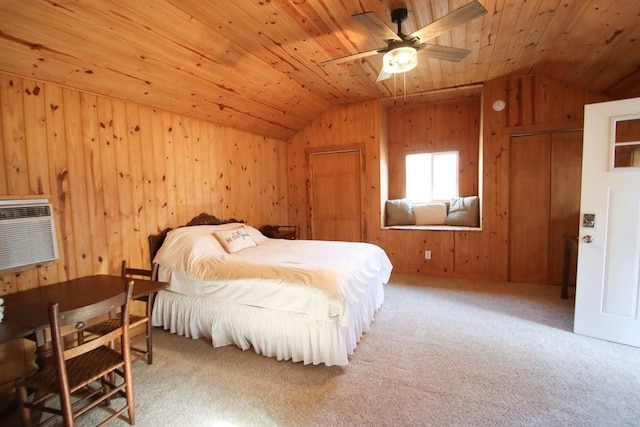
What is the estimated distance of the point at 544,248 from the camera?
3.96m

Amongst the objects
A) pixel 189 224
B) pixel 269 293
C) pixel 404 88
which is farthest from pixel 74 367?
A: pixel 404 88

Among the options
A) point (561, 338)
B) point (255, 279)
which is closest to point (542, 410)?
point (561, 338)

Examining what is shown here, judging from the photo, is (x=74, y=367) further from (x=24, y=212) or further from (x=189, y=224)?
(x=189, y=224)

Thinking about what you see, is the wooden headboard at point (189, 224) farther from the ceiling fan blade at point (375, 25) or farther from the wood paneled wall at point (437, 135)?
the wood paneled wall at point (437, 135)

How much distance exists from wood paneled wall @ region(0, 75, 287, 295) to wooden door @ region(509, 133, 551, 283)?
156 inches

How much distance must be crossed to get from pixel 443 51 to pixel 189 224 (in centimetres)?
303

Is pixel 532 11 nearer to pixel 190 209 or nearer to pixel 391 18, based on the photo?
pixel 391 18

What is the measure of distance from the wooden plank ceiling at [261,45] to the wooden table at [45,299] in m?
1.57

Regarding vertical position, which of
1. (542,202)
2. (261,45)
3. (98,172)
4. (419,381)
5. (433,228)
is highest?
(261,45)

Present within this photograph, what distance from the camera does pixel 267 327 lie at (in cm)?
236

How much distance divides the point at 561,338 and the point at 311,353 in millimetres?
2181

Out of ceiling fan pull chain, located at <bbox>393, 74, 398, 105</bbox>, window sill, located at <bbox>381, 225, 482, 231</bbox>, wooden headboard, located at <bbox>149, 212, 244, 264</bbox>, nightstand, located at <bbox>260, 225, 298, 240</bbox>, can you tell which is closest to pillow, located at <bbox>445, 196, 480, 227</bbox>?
window sill, located at <bbox>381, 225, 482, 231</bbox>

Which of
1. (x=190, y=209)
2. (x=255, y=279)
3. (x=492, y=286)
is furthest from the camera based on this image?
(x=492, y=286)

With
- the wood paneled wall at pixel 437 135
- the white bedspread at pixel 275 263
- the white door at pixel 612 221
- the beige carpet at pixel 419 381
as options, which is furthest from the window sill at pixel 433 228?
the white door at pixel 612 221
